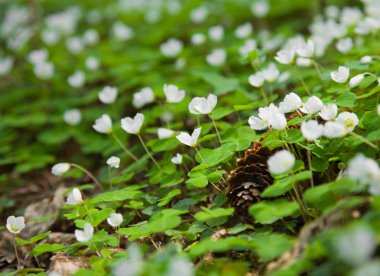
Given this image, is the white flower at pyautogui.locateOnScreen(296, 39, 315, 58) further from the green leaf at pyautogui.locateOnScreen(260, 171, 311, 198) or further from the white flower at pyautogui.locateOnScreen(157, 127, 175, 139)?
the green leaf at pyautogui.locateOnScreen(260, 171, 311, 198)

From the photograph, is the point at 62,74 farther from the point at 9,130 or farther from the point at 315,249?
the point at 315,249

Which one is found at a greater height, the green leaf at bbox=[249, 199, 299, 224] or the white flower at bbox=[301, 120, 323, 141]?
the white flower at bbox=[301, 120, 323, 141]

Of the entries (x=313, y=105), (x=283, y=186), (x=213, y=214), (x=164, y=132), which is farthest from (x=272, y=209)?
(x=164, y=132)

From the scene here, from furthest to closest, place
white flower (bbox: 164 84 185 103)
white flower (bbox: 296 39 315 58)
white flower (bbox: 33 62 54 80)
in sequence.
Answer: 1. white flower (bbox: 33 62 54 80)
2. white flower (bbox: 164 84 185 103)
3. white flower (bbox: 296 39 315 58)

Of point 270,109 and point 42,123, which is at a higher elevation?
point 270,109

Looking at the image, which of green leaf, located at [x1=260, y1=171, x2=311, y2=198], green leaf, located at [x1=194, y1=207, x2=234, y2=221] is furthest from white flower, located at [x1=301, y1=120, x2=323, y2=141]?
green leaf, located at [x1=194, y1=207, x2=234, y2=221]

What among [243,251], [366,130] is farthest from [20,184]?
[366,130]

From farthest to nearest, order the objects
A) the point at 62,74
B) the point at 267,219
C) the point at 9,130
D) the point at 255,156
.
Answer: the point at 62,74
the point at 9,130
the point at 255,156
the point at 267,219

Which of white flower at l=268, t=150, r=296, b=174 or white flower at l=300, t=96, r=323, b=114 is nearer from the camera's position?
white flower at l=268, t=150, r=296, b=174

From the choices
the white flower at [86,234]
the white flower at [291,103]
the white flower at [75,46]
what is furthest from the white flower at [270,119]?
the white flower at [75,46]

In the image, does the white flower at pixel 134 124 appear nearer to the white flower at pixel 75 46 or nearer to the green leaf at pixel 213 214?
the green leaf at pixel 213 214
